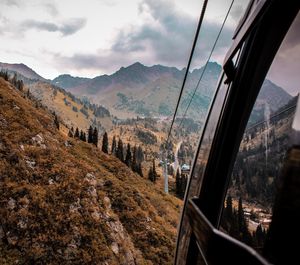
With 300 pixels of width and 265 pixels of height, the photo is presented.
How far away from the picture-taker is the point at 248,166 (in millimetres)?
1885

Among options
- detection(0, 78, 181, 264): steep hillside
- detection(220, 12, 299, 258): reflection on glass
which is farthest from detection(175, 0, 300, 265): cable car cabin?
detection(0, 78, 181, 264): steep hillside

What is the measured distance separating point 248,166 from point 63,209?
4781cm

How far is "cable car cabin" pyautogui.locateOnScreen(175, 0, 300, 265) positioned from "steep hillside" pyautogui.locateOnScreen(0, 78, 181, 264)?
128 ft

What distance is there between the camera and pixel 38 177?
165ft

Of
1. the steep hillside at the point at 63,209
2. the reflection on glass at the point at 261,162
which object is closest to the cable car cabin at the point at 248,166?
the reflection on glass at the point at 261,162

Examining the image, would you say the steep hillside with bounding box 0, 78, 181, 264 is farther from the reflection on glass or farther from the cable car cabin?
the reflection on glass

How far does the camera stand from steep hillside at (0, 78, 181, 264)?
132ft

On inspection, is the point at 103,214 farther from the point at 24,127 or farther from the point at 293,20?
the point at 293,20

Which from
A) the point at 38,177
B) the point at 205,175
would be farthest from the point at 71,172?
the point at 205,175

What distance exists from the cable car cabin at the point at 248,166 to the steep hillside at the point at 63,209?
39132 mm

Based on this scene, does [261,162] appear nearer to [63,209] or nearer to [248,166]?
[248,166]

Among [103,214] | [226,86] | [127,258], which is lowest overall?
[127,258]

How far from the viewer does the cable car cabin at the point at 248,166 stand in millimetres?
1117

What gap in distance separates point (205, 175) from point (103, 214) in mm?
49431
